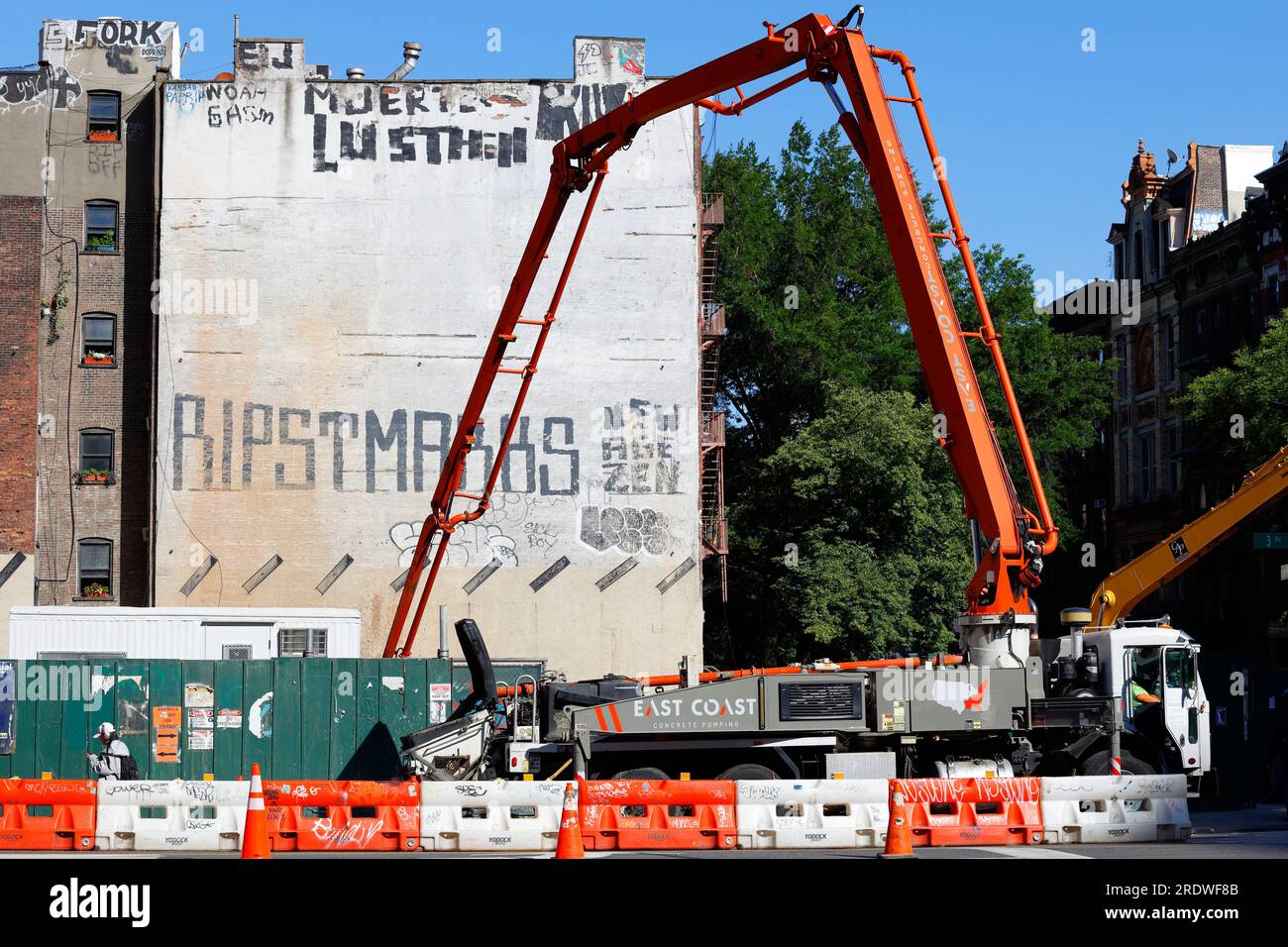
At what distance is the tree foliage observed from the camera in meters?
42.4

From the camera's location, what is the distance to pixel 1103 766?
2041 centimetres

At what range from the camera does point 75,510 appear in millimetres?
41188

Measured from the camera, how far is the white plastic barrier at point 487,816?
18.7 meters

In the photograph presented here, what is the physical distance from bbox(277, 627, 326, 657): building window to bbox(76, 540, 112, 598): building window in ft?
30.4

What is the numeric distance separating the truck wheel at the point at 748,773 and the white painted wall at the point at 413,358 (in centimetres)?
2080

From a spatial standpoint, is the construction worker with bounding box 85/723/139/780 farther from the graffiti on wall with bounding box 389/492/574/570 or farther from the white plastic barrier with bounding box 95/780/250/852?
the graffiti on wall with bounding box 389/492/574/570

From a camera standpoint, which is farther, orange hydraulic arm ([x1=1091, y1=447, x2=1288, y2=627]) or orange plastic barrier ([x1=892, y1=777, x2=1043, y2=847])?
orange hydraulic arm ([x1=1091, y1=447, x2=1288, y2=627])

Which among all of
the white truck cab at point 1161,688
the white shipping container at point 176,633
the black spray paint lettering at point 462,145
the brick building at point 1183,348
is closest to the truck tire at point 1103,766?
the white truck cab at point 1161,688

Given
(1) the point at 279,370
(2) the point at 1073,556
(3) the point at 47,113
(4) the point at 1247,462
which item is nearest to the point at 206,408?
(1) the point at 279,370

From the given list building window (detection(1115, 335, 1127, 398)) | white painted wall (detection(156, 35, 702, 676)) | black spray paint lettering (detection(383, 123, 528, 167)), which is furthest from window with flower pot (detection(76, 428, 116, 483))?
building window (detection(1115, 335, 1127, 398))

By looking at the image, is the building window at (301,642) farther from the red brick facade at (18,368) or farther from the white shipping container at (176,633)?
the red brick facade at (18,368)

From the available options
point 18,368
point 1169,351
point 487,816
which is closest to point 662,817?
point 487,816

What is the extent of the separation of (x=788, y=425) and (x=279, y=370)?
18911 millimetres
